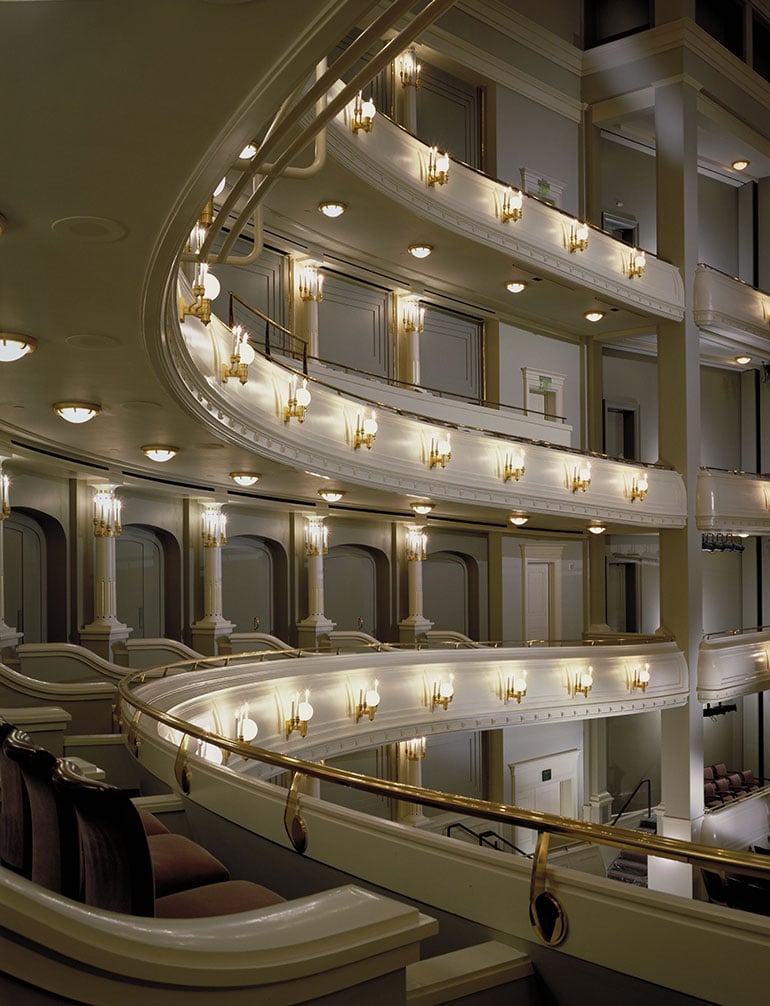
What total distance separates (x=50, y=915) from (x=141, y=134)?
3.46m

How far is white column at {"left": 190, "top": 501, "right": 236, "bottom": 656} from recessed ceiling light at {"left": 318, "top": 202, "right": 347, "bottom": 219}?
5.30m

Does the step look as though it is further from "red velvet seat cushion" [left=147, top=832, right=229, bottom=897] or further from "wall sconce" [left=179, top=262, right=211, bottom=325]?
"wall sconce" [left=179, top=262, right=211, bottom=325]

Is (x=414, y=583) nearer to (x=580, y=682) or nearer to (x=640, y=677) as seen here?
(x=580, y=682)

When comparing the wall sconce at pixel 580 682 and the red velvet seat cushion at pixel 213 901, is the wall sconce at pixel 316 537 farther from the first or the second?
the red velvet seat cushion at pixel 213 901

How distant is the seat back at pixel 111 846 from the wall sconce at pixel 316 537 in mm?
16040

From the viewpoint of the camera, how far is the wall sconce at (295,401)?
13062 mm

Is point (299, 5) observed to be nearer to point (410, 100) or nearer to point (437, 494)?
point (437, 494)

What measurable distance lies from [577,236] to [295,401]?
9.34 metres

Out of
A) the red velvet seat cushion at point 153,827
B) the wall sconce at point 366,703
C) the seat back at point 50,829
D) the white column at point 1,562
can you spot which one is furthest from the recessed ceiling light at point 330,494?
the seat back at point 50,829

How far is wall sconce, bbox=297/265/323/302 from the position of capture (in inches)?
723

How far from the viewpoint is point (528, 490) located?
61.1 ft

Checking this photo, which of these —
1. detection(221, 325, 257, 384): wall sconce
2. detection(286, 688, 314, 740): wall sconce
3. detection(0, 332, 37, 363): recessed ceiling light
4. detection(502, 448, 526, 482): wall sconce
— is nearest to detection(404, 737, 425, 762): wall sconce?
detection(502, 448, 526, 482): wall sconce

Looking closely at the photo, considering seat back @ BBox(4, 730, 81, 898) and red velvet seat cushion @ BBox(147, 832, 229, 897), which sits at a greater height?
seat back @ BBox(4, 730, 81, 898)

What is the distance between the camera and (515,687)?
58.6 ft
